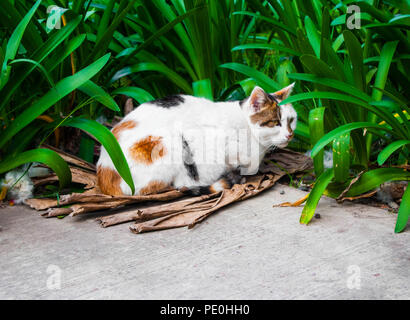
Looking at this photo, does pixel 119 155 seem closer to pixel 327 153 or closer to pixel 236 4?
pixel 327 153

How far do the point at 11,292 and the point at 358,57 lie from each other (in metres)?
1.93

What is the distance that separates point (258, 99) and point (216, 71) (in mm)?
1154

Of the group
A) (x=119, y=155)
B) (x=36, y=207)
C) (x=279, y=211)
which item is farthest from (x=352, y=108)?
(x=36, y=207)

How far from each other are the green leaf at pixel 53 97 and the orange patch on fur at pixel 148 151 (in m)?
0.46

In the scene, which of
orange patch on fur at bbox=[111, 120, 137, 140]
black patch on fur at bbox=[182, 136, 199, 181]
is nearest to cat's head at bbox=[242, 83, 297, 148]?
black patch on fur at bbox=[182, 136, 199, 181]

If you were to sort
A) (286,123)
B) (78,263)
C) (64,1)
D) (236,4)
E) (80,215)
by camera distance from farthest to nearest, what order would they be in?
(236,4) < (64,1) < (286,123) < (80,215) < (78,263)

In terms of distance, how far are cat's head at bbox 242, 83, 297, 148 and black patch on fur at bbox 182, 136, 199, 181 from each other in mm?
404

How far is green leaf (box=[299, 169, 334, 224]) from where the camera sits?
2229 mm

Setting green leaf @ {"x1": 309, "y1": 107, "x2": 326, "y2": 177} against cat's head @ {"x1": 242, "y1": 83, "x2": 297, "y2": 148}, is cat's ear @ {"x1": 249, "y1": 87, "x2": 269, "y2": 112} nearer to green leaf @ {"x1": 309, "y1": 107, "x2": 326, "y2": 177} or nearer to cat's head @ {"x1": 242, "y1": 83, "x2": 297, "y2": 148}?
cat's head @ {"x1": 242, "y1": 83, "x2": 297, "y2": 148}

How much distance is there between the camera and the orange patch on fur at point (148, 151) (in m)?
2.54

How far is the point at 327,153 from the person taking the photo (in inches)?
114

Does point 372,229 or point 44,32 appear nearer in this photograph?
point 372,229

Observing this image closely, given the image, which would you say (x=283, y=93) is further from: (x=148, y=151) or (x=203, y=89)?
(x=148, y=151)

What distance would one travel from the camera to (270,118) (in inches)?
105
